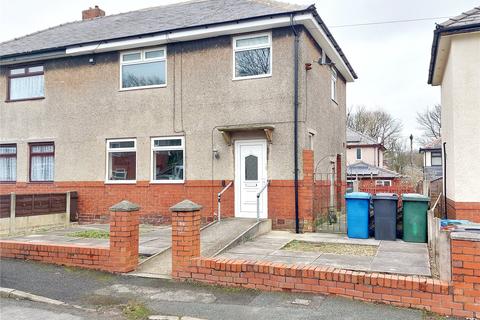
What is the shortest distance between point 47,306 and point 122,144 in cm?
774

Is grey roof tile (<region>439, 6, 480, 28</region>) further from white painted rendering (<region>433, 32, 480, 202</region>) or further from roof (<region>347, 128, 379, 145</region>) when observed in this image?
roof (<region>347, 128, 379, 145</region>)

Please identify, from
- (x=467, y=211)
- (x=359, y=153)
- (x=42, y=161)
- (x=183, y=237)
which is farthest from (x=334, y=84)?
(x=359, y=153)

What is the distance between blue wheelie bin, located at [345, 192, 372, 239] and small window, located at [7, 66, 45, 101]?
35.8 ft

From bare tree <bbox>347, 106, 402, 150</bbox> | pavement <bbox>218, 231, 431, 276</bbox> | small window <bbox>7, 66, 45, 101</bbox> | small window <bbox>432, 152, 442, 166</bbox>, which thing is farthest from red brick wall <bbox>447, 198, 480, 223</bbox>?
bare tree <bbox>347, 106, 402, 150</bbox>

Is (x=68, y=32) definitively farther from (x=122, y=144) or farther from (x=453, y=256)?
(x=453, y=256)

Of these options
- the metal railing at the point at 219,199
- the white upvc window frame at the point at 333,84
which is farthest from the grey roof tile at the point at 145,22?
the metal railing at the point at 219,199

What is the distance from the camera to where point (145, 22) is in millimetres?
13711

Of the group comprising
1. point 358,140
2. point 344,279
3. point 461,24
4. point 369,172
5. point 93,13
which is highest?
point 93,13

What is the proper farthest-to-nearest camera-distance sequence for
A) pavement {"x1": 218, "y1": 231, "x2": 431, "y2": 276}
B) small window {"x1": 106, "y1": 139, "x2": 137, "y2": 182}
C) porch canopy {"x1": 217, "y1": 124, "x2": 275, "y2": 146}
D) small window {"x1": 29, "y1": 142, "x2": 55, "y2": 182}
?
small window {"x1": 29, "y1": 142, "x2": 55, "y2": 182} → small window {"x1": 106, "y1": 139, "x2": 137, "y2": 182} → porch canopy {"x1": 217, "y1": 124, "x2": 275, "y2": 146} → pavement {"x1": 218, "y1": 231, "x2": 431, "y2": 276}

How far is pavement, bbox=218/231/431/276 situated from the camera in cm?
621

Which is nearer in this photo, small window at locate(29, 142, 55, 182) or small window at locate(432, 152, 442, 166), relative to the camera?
small window at locate(29, 142, 55, 182)

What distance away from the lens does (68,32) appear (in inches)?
616

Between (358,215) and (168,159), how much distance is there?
5.72 metres

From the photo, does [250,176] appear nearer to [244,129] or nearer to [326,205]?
[244,129]
